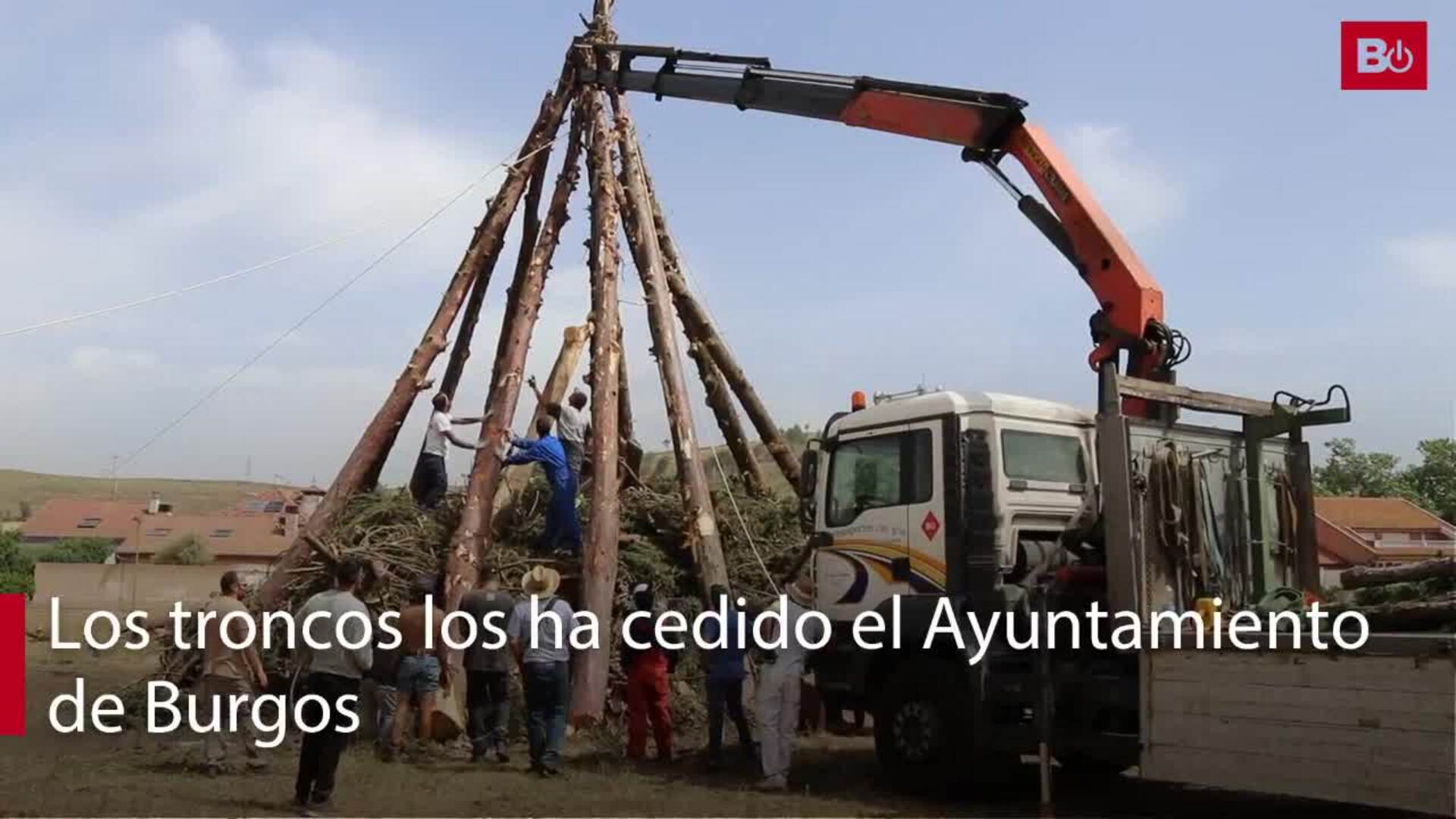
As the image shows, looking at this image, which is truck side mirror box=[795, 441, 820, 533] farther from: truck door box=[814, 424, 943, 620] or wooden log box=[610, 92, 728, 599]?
wooden log box=[610, 92, 728, 599]

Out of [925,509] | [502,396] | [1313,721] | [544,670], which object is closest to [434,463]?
[502,396]

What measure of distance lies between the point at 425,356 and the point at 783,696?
726 cm

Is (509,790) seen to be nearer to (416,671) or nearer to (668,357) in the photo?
(416,671)

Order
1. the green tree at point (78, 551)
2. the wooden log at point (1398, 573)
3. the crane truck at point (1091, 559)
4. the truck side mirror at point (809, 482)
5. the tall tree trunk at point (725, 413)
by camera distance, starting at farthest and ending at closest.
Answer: the green tree at point (78, 551), the tall tree trunk at point (725, 413), the truck side mirror at point (809, 482), the wooden log at point (1398, 573), the crane truck at point (1091, 559)

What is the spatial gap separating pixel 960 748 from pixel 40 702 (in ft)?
37.4

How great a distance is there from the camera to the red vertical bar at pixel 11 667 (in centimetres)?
1390

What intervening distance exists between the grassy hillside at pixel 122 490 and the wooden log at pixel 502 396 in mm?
69801

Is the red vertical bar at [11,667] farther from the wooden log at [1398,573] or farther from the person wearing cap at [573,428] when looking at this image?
the wooden log at [1398,573]

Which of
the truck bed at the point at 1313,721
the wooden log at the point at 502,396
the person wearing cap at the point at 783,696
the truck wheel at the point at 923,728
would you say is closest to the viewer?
the truck bed at the point at 1313,721

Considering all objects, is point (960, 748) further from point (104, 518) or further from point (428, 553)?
point (104, 518)

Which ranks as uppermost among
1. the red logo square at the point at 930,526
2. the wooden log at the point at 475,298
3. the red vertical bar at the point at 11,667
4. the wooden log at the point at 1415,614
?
the wooden log at the point at 475,298

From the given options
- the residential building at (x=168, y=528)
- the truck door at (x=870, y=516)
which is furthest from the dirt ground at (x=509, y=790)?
the residential building at (x=168, y=528)

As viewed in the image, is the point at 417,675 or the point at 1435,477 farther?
the point at 1435,477

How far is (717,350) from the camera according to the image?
57.2ft
